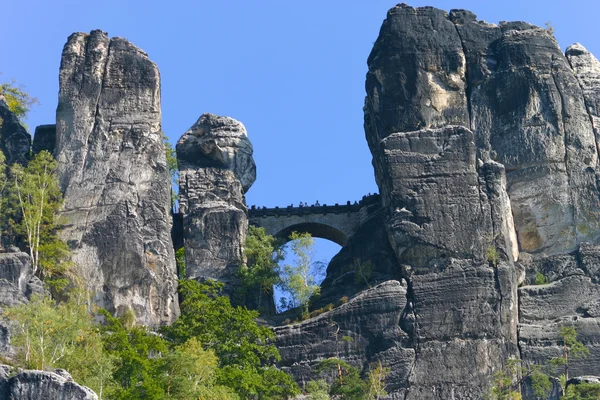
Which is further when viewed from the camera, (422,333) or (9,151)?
(9,151)

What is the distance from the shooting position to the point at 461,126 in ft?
201

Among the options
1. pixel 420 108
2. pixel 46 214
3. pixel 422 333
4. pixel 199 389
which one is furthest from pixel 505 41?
pixel 199 389

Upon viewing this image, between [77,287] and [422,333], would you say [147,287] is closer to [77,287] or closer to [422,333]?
[77,287]

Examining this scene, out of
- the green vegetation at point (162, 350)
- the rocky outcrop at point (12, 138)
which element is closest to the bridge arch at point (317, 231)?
the green vegetation at point (162, 350)

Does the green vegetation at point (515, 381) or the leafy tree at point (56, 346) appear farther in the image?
the green vegetation at point (515, 381)

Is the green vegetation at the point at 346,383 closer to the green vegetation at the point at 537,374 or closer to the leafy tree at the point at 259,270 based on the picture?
the green vegetation at the point at 537,374

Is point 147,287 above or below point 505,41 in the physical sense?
below

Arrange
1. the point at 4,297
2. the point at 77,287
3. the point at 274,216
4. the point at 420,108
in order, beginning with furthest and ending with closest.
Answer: the point at 274,216, the point at 420,108, the point at 77,287, the point at 4,297

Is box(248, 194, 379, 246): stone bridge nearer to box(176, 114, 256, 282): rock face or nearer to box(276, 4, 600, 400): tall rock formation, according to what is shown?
box(176, 114, 256, 282): rock face

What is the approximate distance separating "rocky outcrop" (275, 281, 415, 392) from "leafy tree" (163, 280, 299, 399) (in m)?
0.88

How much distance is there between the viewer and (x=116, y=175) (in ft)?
202

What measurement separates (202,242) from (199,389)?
1552cm

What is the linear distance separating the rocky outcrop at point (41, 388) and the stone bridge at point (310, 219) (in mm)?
25166

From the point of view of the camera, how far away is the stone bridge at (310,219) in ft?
218
